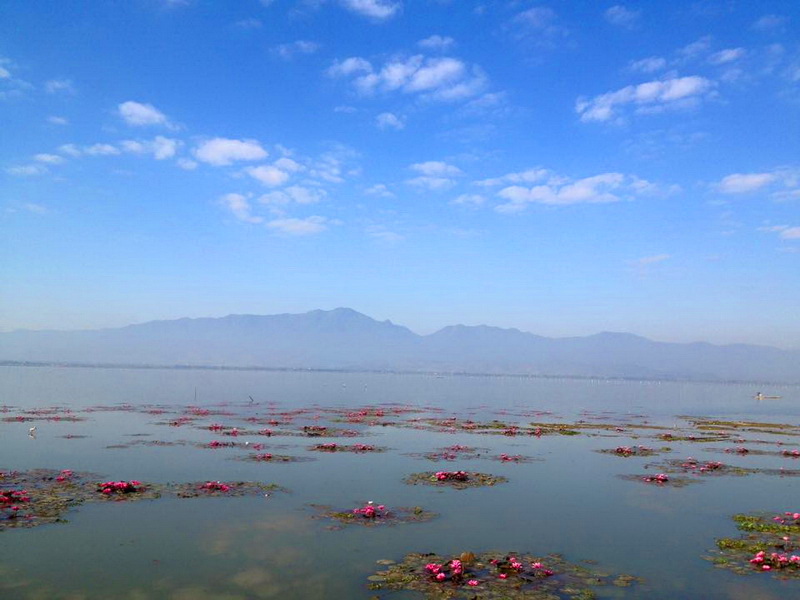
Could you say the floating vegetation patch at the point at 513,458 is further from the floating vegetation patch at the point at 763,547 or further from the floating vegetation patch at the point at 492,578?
the floating vegetation patch at the point at 492,578

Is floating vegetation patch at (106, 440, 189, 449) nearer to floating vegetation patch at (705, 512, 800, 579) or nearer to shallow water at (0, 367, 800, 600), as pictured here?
shallow water at (0, 367, 800, 600)

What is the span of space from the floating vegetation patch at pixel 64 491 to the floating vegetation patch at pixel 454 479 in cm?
689

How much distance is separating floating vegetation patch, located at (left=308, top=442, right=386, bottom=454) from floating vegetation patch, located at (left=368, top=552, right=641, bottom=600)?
20.1m

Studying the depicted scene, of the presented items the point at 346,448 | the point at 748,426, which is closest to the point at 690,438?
the point at 748,426

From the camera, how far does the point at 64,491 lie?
22484mm

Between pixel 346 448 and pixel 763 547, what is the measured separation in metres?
24.0

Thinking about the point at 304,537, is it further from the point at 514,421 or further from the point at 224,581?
the point at 514,421

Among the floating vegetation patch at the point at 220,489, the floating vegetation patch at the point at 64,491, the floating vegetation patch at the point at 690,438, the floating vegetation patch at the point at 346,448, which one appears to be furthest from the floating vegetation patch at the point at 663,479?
the floating vegetation patch at the point at 690,438

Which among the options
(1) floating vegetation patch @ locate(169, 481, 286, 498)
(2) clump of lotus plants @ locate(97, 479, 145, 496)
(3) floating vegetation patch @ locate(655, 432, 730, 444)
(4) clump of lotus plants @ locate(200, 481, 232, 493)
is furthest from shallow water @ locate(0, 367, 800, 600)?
(3) floating vegetation patch @ locate(655, 432, 730, 444)

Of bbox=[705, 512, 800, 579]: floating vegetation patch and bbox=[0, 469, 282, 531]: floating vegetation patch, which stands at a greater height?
bbox=[705, 512, 800, 579]: floating vegetation patch

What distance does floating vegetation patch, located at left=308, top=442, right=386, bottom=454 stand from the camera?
36.0 m

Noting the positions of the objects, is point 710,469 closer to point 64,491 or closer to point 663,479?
point 663,479

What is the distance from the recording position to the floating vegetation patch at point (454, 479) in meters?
26.6

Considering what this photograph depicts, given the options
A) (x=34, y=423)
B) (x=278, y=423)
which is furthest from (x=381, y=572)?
(x=34, y=423)
